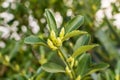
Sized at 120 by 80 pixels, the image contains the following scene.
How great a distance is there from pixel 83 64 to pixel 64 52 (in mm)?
84

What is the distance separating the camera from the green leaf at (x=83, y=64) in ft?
2.93

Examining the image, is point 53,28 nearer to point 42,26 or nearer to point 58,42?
point 58,42

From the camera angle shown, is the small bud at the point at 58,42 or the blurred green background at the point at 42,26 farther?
the blurred green background at the point at 42,26

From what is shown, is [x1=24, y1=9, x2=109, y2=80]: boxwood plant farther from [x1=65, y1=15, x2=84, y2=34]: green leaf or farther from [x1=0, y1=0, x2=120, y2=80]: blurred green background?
[x1=0, y1=0, x2=120, y2=80]: blurred green background

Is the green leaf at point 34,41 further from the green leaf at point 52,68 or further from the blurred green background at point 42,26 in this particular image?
the blurred green background at point 42,26

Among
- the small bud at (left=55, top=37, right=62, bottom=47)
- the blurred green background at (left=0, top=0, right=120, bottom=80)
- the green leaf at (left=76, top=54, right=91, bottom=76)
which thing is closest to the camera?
the small bud at (left=55, top=37, right=62, bottom=47)

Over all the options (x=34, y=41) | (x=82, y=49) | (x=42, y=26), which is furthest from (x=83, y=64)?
(x=42, y=26)

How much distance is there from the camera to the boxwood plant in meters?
0.80

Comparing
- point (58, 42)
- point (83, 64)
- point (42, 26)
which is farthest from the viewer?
point (42, 26)

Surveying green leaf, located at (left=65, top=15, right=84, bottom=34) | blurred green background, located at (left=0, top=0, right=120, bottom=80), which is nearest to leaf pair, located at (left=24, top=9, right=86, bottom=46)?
green leaf, located at (left=65, top=15, right=84, bottom=34)

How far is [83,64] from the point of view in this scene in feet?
2.94

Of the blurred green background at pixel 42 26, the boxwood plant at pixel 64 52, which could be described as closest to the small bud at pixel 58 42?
the boxwood plant at pixel 64 52

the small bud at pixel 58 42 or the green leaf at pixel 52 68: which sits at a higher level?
the small bud at pixel 58 42

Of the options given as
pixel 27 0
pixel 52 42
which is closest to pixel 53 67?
pixel 52 42
